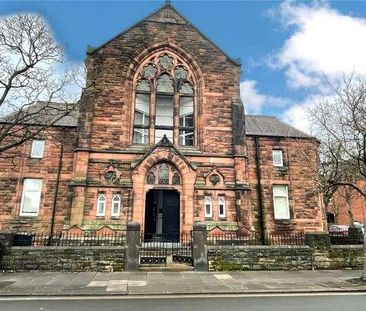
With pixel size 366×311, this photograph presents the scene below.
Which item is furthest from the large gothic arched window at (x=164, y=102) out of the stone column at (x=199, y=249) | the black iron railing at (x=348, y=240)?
the black iron railing at (x=348, y=240)

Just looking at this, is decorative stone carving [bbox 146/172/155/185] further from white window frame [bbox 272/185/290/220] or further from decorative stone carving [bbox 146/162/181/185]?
white window frame [bbox 272/185/290/220]

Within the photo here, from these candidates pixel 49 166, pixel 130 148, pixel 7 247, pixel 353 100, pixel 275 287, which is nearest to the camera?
pixel 275 287

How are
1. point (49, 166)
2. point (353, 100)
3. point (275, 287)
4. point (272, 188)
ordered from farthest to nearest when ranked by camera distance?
point (272, 188) → point (49, 166) → point (353, 100) → point (275, 287)

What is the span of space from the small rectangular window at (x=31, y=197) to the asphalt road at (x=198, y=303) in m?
12.0

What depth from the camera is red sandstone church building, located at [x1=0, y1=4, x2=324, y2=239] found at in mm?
18344

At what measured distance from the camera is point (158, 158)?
1867 cm

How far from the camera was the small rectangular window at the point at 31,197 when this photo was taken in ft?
65.1

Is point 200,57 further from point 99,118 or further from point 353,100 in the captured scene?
point 353,100

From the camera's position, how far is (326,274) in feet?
42.8

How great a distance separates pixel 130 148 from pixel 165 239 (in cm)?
558

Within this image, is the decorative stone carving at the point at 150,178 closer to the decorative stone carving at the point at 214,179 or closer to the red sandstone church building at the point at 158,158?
the red sandstone church building at the point at 158,158

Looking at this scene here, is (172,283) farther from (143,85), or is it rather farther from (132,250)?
(143,85)

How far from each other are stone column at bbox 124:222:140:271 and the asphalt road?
4.25 metres

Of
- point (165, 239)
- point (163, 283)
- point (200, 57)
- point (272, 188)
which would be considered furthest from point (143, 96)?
point (163, 283)
